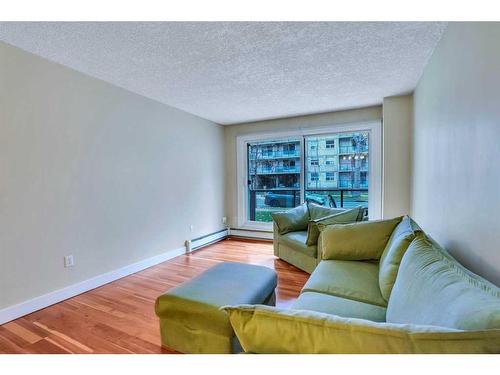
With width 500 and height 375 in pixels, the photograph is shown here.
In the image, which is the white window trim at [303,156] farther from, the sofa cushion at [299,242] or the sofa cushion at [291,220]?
the sofa cushion at [299,242]

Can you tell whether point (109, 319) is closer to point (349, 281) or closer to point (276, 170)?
point (349, 281)

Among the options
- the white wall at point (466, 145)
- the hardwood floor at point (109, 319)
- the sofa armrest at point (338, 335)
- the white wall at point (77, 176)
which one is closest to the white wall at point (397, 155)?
the white wall at point (466, 145)

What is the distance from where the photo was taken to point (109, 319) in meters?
A: 2.05

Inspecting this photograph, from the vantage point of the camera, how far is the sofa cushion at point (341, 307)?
4.39ft

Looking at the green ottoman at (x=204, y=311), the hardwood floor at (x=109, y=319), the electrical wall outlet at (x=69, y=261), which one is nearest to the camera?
the green ottoman at (x=204, y=311)

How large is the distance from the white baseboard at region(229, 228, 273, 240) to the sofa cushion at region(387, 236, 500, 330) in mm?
3366

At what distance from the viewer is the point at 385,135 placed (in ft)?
11.3

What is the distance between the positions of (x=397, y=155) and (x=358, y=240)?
1867 mm

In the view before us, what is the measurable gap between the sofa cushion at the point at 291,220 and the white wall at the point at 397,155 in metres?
1.14

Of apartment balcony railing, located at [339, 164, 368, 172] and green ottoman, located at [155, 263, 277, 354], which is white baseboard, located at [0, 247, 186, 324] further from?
apartment balcony railing, located at [339, 164, 368, 172]

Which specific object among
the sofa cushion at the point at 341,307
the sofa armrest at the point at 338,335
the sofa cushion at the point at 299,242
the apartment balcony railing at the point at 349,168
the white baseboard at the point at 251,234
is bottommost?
the white baseboard at the point at 251,234

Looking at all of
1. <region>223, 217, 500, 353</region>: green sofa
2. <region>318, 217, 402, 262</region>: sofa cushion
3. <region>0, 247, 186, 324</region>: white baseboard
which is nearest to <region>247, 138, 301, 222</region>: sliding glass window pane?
<region>0, 247, 186, 324</region>: white baseboard

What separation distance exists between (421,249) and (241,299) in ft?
3.50
